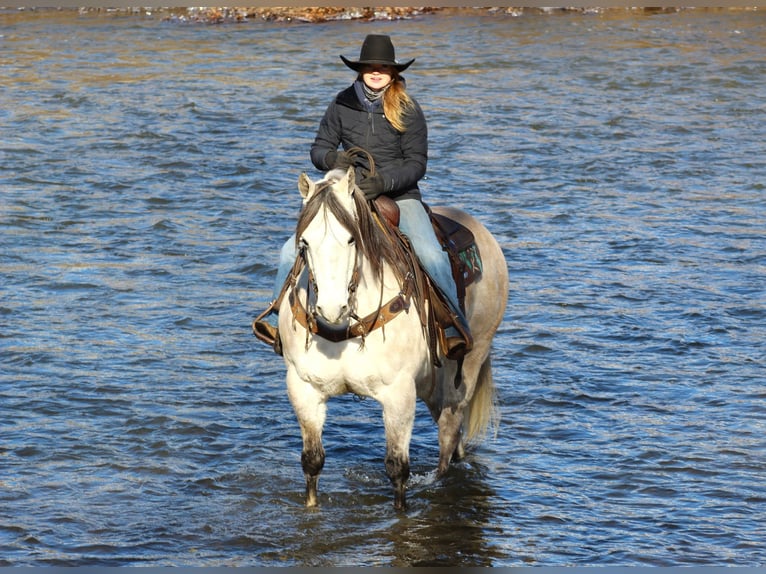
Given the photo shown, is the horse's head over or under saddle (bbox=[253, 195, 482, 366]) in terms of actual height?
over

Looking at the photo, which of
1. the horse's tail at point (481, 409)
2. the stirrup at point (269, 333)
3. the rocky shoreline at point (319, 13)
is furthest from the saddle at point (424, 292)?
the rocky shoreline at point (319, 13)

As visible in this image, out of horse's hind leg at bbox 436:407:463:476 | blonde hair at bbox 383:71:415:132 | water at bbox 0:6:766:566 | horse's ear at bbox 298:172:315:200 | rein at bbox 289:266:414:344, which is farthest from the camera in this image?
horse's hind leg at bbox 436:407:463:476

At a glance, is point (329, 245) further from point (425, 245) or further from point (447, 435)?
point (447, 435)

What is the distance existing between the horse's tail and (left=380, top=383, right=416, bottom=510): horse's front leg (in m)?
1.60

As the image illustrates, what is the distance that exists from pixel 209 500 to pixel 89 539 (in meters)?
1.02

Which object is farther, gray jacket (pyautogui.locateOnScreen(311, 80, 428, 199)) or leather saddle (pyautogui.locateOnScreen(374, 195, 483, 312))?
leather saddle (pyautogui.locateOnScreen(374, 195, 483, 312))

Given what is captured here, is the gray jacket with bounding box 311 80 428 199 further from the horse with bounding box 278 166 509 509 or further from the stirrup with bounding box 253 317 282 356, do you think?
the stirrup with bounding box 253 317 282 356

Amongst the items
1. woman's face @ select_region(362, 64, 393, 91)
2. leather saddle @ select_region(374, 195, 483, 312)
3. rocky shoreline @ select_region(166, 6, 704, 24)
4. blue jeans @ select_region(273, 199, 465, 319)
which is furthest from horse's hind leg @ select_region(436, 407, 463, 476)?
rocky shoreline @ select_region(166, 6, 704, 24)

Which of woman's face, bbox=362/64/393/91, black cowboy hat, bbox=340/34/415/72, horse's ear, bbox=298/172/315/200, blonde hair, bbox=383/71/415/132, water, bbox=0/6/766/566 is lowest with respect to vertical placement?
water, bbox=0/6/766/566

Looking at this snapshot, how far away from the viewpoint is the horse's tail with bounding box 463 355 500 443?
395 inches

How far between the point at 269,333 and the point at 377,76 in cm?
185

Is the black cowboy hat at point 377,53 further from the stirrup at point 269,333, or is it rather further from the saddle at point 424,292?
the stirrup at point 269,333

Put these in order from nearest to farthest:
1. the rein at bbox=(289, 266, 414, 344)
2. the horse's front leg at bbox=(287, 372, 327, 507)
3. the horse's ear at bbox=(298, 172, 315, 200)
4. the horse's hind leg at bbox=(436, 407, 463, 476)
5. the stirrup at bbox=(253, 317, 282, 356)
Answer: the horse's ear at bbox=(298, 172, 315, 200) < the rein at bbox=(289, 266, 414, 344) < the horse's front leg at bbox=(287, 372, 327, 507) < the stirrup at bbox=(253, 317, 282, 356) < the horse's hind leg at bbox=(436, 407, 463, 476)

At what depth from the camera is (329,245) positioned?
7090mm
